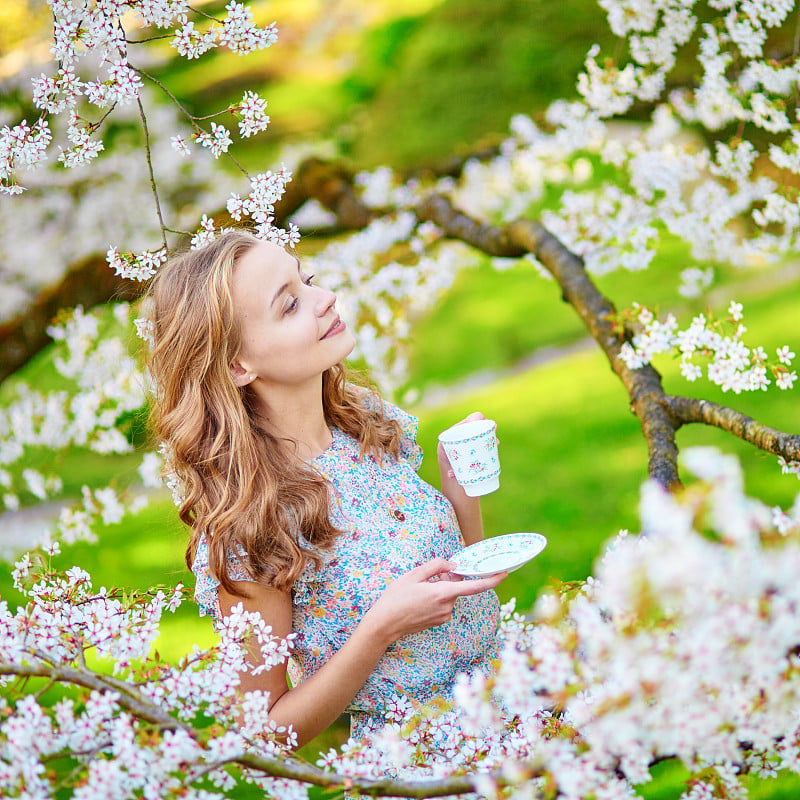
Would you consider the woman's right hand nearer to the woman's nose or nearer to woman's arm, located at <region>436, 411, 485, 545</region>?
woman's arm, located at <region>436, 411, 485, 545</region>

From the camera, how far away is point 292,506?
6.09 feet

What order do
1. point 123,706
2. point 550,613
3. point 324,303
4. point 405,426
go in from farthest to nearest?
point 405,426 → point 324,303 → point 123,706 → point 550,613

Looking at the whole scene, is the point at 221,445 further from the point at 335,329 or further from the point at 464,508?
the point at 464,508

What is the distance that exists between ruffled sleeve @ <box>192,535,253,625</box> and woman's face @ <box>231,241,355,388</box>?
401 mm

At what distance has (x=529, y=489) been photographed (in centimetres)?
528

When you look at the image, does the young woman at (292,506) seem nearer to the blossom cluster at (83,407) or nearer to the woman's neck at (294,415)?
the woman's neck at (294,415)

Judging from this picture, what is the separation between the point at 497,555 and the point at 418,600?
0.60 feet

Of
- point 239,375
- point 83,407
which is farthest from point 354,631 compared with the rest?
point 83,407

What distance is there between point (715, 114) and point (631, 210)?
1.80 ft

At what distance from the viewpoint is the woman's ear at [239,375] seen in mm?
1938

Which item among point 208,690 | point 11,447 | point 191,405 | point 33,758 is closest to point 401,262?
point 11,447

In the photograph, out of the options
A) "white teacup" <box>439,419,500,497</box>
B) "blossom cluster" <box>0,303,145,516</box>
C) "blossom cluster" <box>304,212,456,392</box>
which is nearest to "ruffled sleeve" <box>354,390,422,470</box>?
"white teacup" <box>439,419,500,497</box>

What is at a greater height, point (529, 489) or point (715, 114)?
point (715, 114)

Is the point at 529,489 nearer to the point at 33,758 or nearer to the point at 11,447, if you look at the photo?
the point at 11,447
